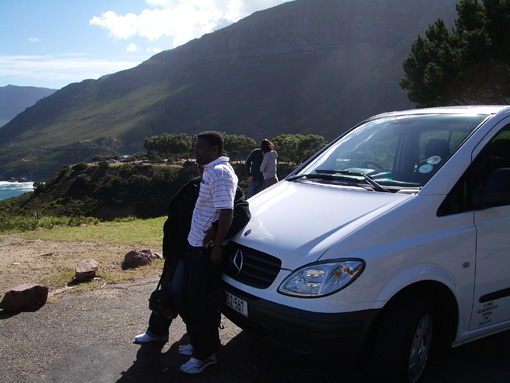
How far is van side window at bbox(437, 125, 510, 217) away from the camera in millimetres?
3048

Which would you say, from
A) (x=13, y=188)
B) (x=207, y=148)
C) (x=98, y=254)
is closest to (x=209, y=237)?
(x=207, y=148)

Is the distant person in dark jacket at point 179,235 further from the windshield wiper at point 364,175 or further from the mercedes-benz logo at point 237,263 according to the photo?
the windshield wiper at point 364,175

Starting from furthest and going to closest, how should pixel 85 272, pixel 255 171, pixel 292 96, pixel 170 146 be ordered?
pixel 292 96, pixel 170 146, pixel 255 171, pixel 85 272

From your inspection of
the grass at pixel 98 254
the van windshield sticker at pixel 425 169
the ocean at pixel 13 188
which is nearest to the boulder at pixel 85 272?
the grass at pixel 98 254

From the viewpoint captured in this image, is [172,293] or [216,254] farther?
[172,293]

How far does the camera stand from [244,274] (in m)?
3.13

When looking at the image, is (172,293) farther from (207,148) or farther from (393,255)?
(393,255)

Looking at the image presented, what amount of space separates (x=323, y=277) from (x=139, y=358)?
1876 millimetres

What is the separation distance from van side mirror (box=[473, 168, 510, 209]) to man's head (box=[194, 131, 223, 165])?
1951 mm

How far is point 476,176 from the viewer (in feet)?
10.6

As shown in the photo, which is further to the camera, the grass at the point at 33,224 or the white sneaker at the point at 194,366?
the grass at the point at 33,224

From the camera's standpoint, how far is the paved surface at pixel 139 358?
3273 mm

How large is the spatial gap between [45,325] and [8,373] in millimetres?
931

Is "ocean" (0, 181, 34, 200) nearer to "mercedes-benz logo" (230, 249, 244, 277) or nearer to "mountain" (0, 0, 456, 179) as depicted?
"mountain" (0, 0, 456, 179)
